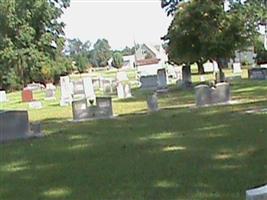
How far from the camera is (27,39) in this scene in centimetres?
6762

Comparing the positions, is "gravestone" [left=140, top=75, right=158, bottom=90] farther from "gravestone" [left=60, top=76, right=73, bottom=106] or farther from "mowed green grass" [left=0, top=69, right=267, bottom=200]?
"mowed green grass" [left=0, top=69, right=267, bottom=200]

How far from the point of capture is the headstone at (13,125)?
1448cm

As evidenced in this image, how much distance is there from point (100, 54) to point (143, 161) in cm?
14424

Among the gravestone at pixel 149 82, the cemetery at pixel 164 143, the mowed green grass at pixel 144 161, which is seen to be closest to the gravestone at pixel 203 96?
the cemetery at pixel 164 143

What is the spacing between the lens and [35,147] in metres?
12.7

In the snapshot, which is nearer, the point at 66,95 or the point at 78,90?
the point at 66,95

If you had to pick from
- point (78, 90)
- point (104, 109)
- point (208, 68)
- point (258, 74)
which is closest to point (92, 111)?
point (104, 109)

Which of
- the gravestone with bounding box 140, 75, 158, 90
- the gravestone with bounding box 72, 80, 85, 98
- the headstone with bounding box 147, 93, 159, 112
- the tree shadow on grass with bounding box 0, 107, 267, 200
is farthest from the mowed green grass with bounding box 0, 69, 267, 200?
the gravestone with bounding box 140, 75, 158, 90

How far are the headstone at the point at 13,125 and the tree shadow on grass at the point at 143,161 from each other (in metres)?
0.76

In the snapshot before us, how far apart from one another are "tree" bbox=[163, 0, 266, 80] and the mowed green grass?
14653mm

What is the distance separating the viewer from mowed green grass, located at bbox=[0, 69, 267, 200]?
7438 millimetres

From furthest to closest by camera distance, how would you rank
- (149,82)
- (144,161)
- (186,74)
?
1. (149,82)
2. (186,74)
3. (144,161)

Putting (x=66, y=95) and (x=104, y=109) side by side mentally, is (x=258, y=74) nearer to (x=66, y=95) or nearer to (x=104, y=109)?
(x=66, y=95)

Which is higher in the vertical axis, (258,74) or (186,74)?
(186,74)
